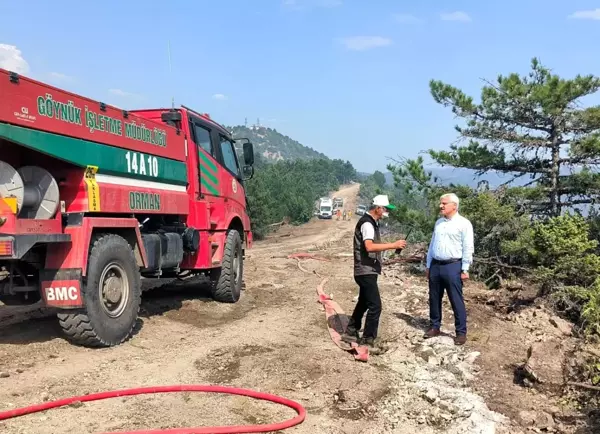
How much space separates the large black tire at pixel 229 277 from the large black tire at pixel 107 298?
222 cm

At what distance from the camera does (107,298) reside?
5.77 m

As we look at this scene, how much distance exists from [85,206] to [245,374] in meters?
2.37

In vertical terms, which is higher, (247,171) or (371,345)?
(247,171)

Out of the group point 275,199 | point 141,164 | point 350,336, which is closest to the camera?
point 350,336

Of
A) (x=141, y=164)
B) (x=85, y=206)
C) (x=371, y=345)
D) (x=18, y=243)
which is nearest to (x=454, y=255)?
(x=371, y=345)

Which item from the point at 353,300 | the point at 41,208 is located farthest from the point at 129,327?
the point at 353,300

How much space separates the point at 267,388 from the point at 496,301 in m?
5.85

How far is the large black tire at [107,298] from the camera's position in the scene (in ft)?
17.7

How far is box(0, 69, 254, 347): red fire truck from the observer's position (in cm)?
482

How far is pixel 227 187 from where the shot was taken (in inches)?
356

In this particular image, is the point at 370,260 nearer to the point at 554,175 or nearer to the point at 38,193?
the point at 38,193

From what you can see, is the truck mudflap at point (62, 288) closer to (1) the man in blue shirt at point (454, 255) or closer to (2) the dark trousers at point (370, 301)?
(2) the dark trousers at point (370, 301)

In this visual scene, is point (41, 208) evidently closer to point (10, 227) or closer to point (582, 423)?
point (10, 227)

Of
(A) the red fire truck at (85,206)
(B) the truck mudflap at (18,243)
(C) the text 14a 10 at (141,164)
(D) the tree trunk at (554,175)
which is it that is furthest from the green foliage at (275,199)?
(B) the truck mudflap at (18,243)
